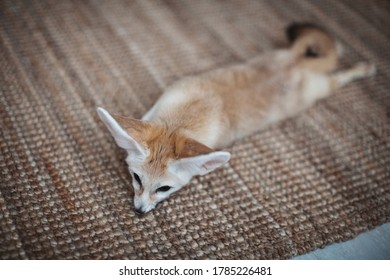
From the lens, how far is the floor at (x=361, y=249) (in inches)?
52.8

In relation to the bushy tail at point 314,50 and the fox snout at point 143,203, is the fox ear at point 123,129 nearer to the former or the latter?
the fox snout at point 143,203

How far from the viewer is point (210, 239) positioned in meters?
1.33

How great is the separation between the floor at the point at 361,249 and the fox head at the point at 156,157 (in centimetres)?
52

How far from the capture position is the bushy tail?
1.86 meters

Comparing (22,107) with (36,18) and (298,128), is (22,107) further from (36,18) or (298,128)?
(298,128)

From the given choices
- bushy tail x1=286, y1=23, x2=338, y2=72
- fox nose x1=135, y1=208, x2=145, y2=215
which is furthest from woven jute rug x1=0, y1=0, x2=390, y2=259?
bushy tail x1=286, y1=23, x2=338, y2=72

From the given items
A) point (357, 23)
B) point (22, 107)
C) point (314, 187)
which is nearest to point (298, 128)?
point (314, 187)

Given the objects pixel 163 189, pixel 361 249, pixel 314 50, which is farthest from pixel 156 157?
pixel 314 50

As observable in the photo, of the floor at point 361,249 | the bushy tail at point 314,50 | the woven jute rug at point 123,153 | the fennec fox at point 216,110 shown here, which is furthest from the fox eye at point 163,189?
the bushy tail at point 314,50

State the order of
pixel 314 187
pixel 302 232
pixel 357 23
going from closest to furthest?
pixel 302 232, pixel 314 187, pixel 357 23

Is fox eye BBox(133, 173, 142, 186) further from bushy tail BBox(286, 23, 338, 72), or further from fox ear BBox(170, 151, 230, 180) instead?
bushy tail BBox(286, 23, 338, 72)

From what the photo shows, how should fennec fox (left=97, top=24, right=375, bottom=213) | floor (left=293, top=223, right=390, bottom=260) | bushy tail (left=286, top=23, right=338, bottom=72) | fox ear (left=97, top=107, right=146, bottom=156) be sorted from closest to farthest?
1. fox ear (left=97, top=107, right=146, bottom=156)
2. fennec fox (left=97, top=24, right=375, bottom=213)
3. floor (left=293, top=223, right=390, bottom=260)
4. bushy tail (left=286, top=23, right=338, bottom=72)

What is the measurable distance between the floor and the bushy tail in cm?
86
